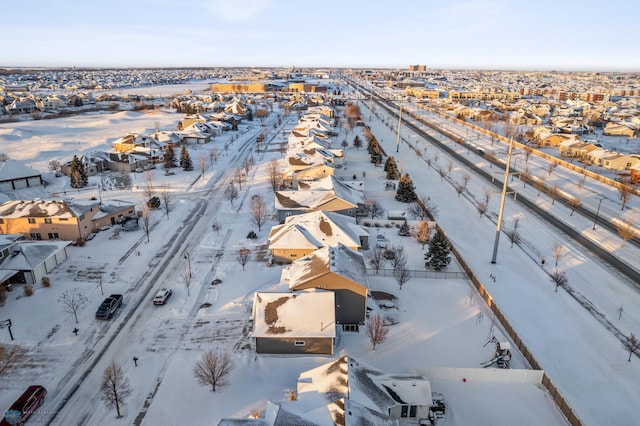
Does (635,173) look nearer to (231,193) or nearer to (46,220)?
(231,193)

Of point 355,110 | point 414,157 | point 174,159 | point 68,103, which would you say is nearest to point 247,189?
point 174,159

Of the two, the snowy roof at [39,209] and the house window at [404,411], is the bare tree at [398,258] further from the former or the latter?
the snowy roof at [39,209]

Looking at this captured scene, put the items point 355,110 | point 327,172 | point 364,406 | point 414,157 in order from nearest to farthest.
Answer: point 364,406, point 327,172, point 414,157, point 355,110

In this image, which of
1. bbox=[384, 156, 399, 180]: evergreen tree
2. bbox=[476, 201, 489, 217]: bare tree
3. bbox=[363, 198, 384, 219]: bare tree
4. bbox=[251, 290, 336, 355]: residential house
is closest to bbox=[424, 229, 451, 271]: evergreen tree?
bbox=[251, 290, 336, 355]: residential house

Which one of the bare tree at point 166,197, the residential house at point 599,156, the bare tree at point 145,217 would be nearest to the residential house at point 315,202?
the bare tree at point 145,217

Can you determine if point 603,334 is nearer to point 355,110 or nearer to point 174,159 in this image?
point 174,159

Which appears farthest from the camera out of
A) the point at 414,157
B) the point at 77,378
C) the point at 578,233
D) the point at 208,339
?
the point at 414,157

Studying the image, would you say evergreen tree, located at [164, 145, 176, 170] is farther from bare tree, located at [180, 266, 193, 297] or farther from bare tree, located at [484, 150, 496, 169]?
bare tree, located at [484, 150, 496, 169]
